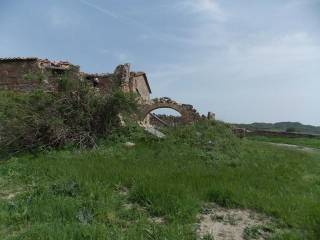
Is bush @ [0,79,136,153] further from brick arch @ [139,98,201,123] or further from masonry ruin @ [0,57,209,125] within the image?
brick arch @ [139,98,201,123]

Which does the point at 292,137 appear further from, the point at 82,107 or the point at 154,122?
the point at 82,107

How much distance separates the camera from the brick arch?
19281mm

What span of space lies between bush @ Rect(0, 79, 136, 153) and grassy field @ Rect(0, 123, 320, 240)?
887mm

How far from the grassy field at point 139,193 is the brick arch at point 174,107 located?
7829mm

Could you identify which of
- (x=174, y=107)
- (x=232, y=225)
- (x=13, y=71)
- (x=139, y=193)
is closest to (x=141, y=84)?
(x=174, y=107)

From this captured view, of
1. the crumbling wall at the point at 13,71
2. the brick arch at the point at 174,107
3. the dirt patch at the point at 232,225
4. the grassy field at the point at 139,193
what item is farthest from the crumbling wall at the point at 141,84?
the dirt patch at the point at 232,225

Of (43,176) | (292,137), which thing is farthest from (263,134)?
(43,176)

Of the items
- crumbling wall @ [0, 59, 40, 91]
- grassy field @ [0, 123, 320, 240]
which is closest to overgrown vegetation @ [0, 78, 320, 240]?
grassy field @ [0, 123, 320, 240]

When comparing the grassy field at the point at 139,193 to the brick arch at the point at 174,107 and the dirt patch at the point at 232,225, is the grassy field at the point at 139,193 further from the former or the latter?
the brick arch at the point at 174,107

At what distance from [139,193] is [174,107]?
1310cm

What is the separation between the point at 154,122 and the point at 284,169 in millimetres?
16058

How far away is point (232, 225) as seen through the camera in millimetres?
5918

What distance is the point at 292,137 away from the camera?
29.3 metres

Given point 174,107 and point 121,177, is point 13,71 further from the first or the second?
point 121,177
